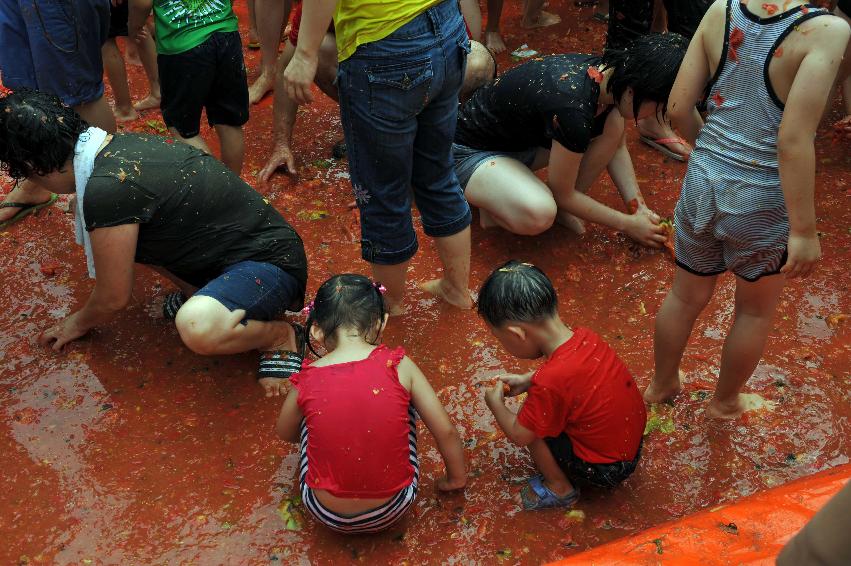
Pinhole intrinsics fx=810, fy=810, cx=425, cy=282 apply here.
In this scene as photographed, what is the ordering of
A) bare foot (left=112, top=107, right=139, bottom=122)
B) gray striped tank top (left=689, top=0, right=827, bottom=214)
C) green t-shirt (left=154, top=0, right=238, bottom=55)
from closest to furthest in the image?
gray striped tank top (left=689, top=0, right=827, bottom=214)
green t-shirt (left=154, top=0, right=238, bottom=55)
bare foot (left=112, top=107, right=139, bottom=122)

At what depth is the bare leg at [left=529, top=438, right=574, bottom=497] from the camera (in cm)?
227

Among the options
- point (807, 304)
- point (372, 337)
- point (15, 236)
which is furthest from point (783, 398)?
point (15, 236)

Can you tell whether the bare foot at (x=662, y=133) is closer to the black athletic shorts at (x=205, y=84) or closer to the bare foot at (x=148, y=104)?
the black athletic shorts at (x=205, y=84)

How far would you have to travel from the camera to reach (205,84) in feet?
11.3

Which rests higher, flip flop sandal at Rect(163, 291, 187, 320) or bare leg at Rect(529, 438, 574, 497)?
bare leg at Rect(529, 438, 574, 497)

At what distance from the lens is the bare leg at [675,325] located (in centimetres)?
241

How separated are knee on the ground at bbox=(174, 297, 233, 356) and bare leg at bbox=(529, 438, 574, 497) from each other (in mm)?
1060

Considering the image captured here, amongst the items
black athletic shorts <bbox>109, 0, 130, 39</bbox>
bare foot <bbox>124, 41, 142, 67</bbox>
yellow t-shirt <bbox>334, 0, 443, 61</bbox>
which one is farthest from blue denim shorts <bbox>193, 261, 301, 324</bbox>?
bare foot <bbox>124, 41, 142, 67</bbox>

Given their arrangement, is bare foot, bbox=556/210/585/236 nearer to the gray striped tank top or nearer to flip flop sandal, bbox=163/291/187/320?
the gray striped tank top

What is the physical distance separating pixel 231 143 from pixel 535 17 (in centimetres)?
267

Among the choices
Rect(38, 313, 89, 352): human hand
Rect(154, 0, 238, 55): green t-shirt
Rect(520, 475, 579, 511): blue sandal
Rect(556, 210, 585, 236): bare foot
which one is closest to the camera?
Rect(520, 475, 579, 511): blue sandal

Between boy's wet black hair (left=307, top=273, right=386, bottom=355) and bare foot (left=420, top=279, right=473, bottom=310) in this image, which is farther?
bare foot (left=420, top=279, right=473, bottom=310)

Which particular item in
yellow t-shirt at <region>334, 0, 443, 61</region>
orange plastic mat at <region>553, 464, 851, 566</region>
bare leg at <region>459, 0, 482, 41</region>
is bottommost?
bare leg at <region>459, 0, 482, 41</region>

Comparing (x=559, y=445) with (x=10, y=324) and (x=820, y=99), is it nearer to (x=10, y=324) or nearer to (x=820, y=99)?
(x=820, y=99)
